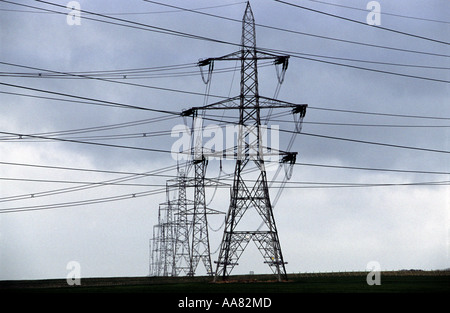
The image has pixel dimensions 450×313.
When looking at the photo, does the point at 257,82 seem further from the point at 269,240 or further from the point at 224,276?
the point at 224,276

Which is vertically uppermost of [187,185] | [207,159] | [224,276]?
[187,185]

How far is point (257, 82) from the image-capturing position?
46500 mm

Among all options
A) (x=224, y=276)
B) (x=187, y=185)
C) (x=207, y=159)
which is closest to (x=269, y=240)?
(x=224, y=276)
